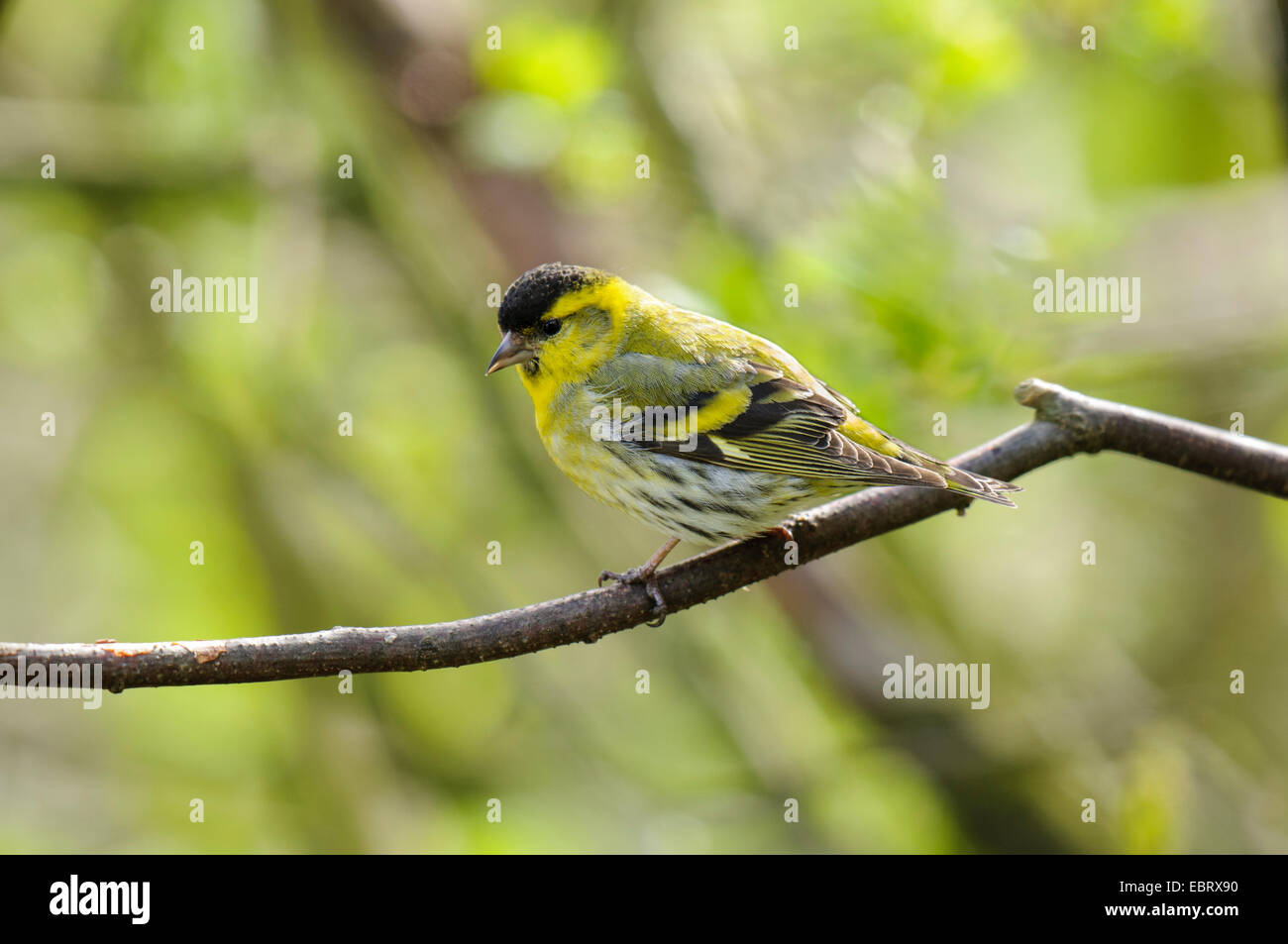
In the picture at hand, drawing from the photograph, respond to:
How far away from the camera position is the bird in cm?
407

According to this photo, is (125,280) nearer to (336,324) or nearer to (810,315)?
(336,324)

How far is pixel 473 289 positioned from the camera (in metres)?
6.88

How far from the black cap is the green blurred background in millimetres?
1044

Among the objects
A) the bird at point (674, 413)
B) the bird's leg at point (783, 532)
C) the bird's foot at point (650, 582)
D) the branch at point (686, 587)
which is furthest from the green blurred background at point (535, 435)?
the bird's foot at point (650, 582)

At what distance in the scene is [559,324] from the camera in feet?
14.6

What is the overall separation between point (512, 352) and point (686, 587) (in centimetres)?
123

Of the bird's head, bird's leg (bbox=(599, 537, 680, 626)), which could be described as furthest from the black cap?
bird's leg (bbox=(599, 537, 680, 626))

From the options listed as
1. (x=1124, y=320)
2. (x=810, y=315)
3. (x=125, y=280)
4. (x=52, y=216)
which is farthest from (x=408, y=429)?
(x=1124, y=320)

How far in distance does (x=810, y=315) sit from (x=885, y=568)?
91.4 inches

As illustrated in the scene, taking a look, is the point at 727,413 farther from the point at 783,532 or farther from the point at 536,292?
the point at 536,292

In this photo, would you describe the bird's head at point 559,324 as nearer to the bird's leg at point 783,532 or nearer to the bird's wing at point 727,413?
the bird's wing at point 727,413

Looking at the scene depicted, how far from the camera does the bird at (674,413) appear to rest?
4.07 metres

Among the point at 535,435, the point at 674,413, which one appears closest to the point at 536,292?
the point at 674,413

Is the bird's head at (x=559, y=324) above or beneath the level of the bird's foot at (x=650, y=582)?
above
